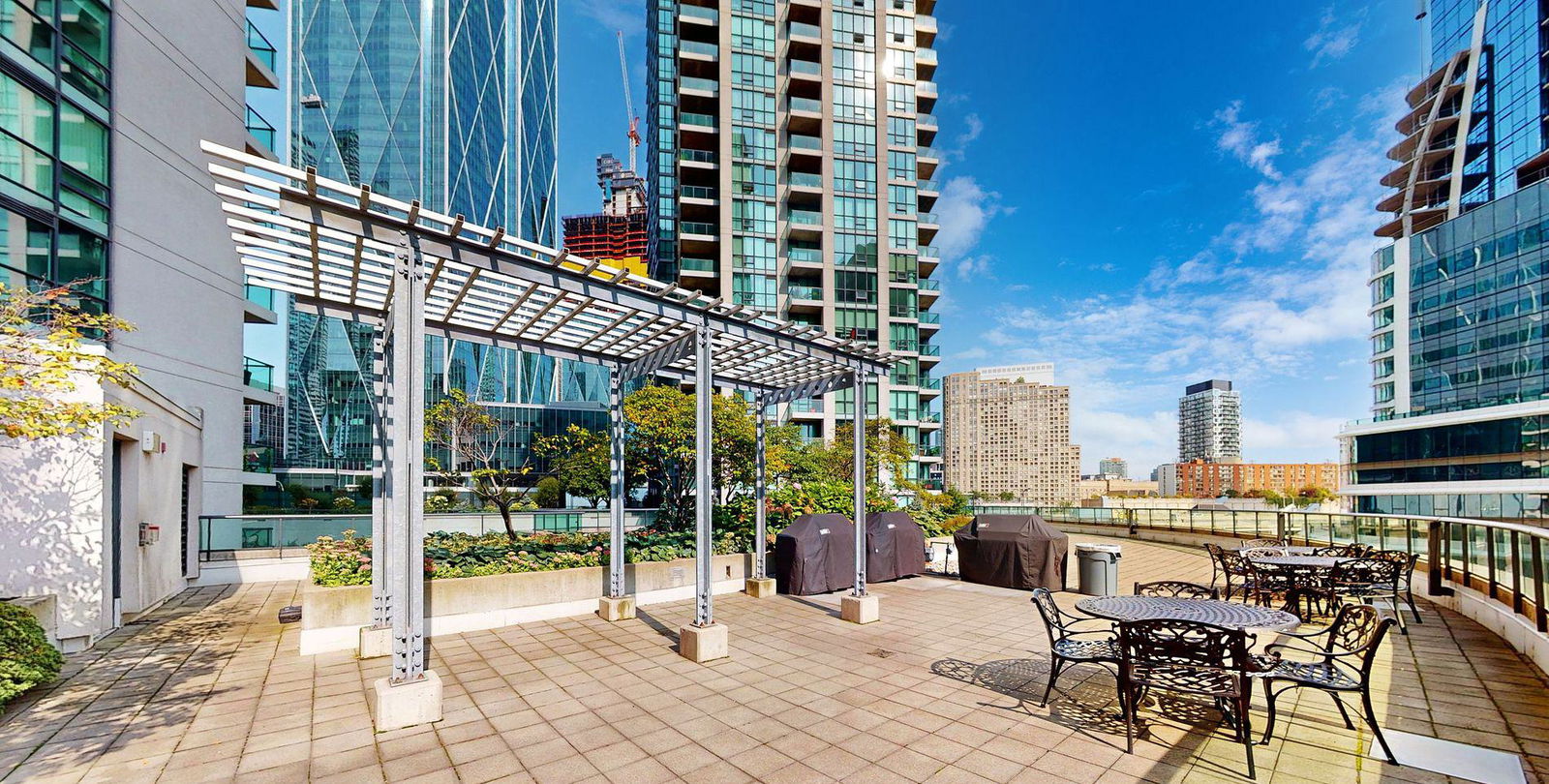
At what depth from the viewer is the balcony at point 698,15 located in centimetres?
4378

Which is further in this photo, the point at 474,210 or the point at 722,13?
the point at 474,210

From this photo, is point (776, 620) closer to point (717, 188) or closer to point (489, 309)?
point (489, 309)

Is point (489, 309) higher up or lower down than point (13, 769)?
higher up

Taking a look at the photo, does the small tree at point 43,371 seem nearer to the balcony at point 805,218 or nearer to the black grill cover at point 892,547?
the black grill cover at point 892,547

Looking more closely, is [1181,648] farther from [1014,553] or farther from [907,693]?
[1014,553]

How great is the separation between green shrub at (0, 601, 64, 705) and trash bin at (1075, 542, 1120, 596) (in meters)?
12.7

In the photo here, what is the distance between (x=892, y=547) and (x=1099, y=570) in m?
3.66

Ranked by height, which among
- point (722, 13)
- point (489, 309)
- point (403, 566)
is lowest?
point (403, 566)

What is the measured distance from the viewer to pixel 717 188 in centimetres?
4409

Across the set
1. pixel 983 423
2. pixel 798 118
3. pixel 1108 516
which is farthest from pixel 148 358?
pixel 983 423

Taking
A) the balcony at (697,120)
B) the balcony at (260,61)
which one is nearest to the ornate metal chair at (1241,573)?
the balcony at (260,61)

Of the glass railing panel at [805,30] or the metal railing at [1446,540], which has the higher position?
the glass railing panel at [805,30]

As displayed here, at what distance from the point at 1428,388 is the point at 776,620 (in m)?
81.0

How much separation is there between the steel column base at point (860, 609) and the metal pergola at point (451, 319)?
29 cm
